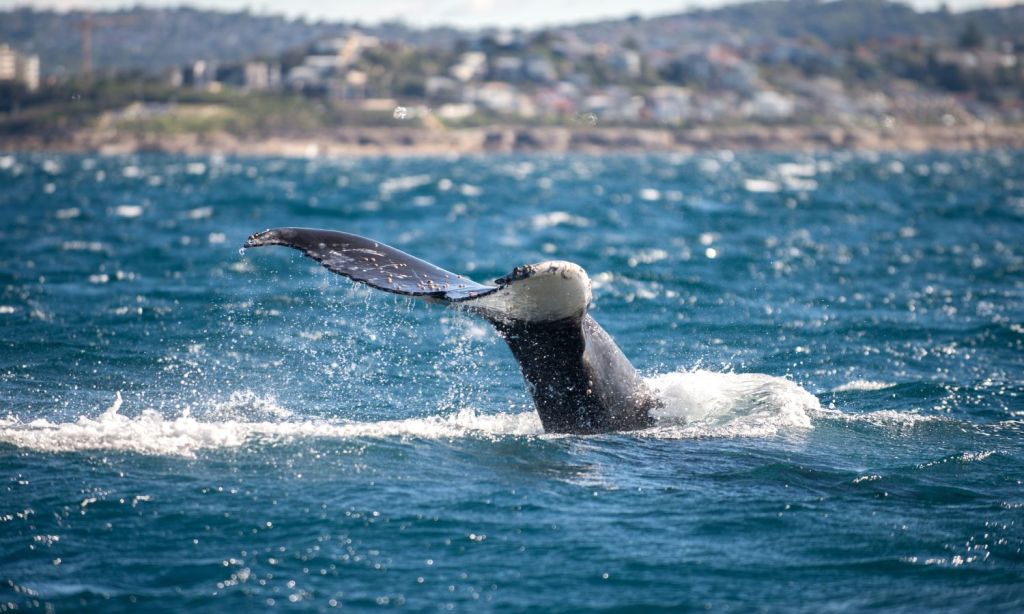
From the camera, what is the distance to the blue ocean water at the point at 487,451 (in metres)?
6.70

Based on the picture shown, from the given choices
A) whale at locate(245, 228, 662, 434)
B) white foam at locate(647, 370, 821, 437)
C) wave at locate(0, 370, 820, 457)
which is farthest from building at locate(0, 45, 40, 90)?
whale at locate(245, 228, 662, 434)

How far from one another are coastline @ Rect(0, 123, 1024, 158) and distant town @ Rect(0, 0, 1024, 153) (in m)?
1.17

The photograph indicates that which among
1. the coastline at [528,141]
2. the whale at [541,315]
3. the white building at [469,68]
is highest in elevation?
the whale at [541,315]

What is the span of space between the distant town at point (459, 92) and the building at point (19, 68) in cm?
25

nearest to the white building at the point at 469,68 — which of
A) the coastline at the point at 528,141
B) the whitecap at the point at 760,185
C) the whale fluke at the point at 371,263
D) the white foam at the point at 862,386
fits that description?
the coastline at the point at 528,141

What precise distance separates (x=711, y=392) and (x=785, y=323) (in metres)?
5.78

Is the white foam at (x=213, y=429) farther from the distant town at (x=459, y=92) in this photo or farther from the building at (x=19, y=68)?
the building at (x=19, y=68)

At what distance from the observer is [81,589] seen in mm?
6371

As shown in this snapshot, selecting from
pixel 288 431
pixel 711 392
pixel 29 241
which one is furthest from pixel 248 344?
pixel 29 241

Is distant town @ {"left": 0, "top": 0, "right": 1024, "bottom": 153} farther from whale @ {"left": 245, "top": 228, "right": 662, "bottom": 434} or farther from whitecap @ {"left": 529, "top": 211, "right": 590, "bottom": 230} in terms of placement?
whale @ {"left": 245, "top": 228, "right": 662, "bottom": 434}

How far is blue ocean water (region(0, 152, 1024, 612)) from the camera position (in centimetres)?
670

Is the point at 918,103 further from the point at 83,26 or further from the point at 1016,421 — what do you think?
the point at 1016,421

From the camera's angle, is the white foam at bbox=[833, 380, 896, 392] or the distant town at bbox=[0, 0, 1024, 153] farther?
the distant town at bbox=[0, 0, 1024, 153]

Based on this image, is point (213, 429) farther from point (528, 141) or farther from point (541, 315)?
point (528, 141)
